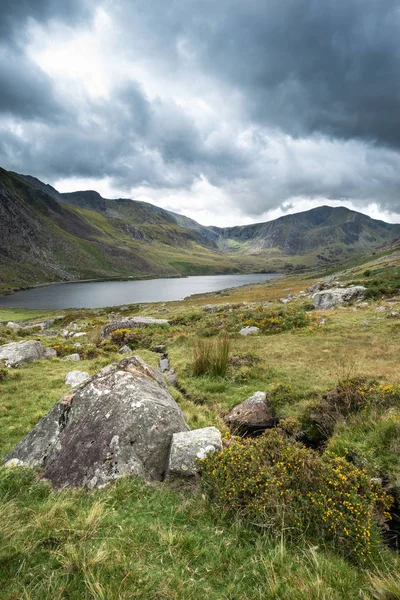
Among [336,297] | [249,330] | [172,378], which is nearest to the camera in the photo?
[172,378]

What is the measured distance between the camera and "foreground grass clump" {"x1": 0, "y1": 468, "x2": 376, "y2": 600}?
3494 mm

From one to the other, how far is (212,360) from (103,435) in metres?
8.91

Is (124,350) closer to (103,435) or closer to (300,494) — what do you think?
(103,435)

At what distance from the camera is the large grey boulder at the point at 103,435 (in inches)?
247

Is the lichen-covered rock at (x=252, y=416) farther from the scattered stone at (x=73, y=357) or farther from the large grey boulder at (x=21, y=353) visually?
the large grey boulder at (x=21, y=353)

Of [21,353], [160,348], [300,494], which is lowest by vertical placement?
[160,348]

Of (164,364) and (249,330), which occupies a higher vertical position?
(249,330)

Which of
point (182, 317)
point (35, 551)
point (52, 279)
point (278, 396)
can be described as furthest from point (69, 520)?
point (52, 279)

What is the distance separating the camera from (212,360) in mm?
15219

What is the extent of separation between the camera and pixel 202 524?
16.0ft

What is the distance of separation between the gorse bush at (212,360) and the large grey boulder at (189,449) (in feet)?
27.1

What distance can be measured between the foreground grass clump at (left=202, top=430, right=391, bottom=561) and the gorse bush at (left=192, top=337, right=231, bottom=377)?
344 inches

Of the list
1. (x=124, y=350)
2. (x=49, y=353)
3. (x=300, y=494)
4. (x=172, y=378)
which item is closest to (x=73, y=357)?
(x=49, y=353)

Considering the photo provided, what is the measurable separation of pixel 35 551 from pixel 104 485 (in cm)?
192
